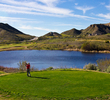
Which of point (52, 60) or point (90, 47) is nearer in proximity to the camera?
point (52, 60)

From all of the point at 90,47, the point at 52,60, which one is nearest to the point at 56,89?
the point at 52,60


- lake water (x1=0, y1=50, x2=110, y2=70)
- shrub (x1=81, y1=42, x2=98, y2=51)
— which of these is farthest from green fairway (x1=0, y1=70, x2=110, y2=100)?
shrub (x1=81, y1=42, x2=98, y2=51)

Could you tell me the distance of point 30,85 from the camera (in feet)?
41.2

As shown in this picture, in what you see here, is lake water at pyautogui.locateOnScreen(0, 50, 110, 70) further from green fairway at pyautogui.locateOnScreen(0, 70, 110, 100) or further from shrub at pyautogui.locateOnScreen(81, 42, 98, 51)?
shrub at pyautogui.locateOnScreen(81, 42, 98, 51)

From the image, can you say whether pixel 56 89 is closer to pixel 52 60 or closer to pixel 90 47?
pixel 52 60

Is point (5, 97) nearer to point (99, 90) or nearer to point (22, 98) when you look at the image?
point (22, 98)

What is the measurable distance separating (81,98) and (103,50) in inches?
2853

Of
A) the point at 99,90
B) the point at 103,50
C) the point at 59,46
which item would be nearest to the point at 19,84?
the point at 99,90

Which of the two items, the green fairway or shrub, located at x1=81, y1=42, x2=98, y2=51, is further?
shrub, located at x1=81, y1=42, x2=98, y2=51

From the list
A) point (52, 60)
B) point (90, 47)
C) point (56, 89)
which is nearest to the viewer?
point (56, 89)

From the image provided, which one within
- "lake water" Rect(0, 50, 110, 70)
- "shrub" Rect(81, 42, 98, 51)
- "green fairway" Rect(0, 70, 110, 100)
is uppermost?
"shrub" Rect(81, 42, 98, 51)

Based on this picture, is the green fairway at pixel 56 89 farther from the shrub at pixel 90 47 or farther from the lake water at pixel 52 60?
the shrub at pixel 90 47

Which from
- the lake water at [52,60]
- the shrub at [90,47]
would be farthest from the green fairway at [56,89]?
the shrub at [90,47]

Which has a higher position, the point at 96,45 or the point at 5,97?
the point at 96,45
